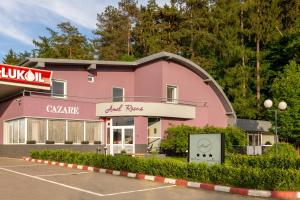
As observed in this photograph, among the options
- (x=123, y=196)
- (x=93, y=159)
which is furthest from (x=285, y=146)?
(x=123, y=196)

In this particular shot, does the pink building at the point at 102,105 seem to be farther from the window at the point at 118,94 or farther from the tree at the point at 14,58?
the tree at the point at 14,58

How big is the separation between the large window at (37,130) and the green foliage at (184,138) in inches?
325

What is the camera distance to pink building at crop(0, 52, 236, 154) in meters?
29.1

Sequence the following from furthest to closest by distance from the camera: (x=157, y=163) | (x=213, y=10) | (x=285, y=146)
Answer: (x=213, y=10) → (x=285, y=146) → (x=157, y=163)

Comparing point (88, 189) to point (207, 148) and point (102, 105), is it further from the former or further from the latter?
point (102, 105)

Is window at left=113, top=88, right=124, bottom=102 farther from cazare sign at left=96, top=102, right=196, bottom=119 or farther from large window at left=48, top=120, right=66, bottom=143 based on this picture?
large window at left=48, top=120, right=66, bottom=143

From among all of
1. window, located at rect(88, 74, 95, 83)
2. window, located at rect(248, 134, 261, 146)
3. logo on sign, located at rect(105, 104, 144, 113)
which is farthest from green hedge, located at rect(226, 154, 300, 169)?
window, located at rect(248, 134, 261, 146)

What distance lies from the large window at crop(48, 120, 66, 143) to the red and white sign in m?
2.73

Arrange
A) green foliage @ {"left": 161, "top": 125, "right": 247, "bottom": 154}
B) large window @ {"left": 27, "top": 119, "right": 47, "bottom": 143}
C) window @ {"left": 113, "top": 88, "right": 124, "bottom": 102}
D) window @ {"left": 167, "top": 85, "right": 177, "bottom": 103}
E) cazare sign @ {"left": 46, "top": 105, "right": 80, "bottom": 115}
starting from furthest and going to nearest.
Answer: window @ {"left": 113, "top": 88, "right": 124, "bottom": 102} < window @ {"left": 167, "top": 85, "right": 177, "bottom": 103} < cazare sign @ {"left": 46, "top": 105, "right": 80, "bottom": 115} < green foliage @ {"left": 161, "top": 125, "right": 247, "bottom": 154} < large window @ {"left": 27, "top": 119, "right": 47, "bottom": 143}

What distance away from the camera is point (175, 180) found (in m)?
15.1

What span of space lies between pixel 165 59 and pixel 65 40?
38578mm

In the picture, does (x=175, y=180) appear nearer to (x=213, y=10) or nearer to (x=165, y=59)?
(x=165, y=59)

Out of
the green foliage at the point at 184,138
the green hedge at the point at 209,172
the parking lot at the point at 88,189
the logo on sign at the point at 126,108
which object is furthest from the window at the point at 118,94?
the parking lot at the point at 88,189

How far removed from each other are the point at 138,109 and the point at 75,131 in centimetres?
487
